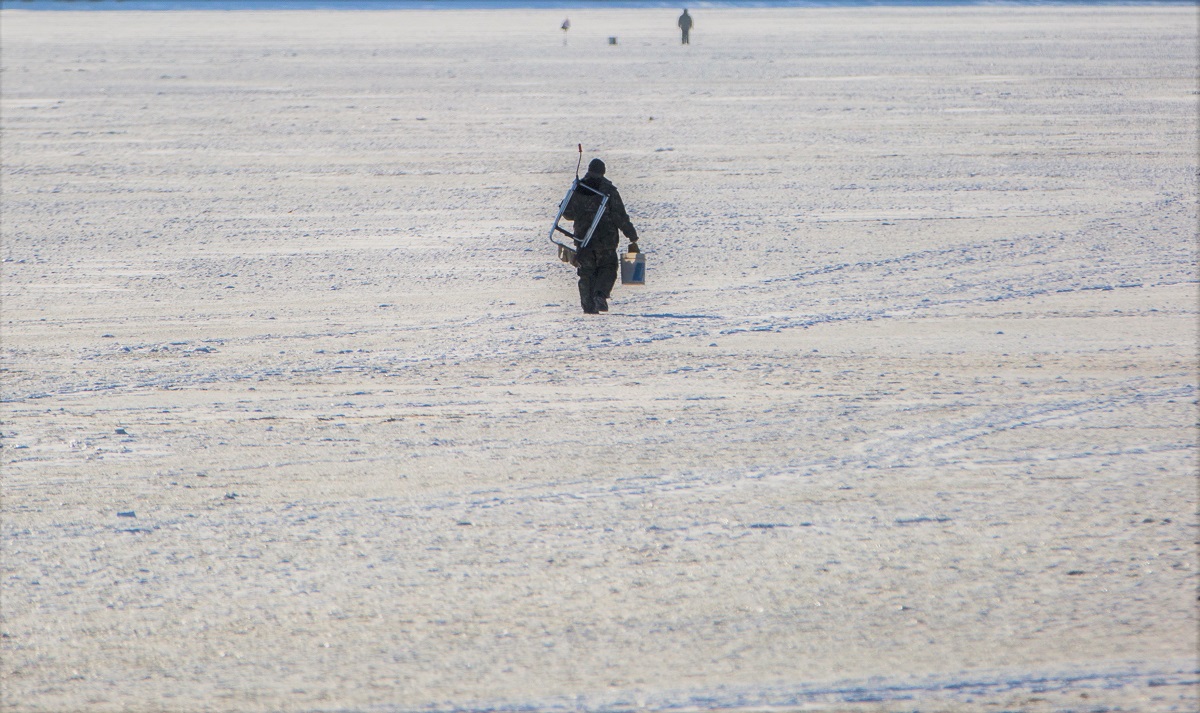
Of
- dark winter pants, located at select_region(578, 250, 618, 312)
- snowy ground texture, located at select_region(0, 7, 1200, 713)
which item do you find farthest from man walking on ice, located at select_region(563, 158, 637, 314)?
snowy ground texture, located at select_region(0, 7, 1200, 713)

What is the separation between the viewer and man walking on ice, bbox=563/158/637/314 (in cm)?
1073

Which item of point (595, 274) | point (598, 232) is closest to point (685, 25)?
point (598, 232)

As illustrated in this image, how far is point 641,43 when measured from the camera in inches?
2179

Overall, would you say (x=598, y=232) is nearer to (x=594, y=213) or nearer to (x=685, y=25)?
(x=594, y=213)

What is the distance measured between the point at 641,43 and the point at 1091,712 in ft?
172

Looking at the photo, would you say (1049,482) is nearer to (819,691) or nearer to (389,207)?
(819,691)

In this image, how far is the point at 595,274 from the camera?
10773mm

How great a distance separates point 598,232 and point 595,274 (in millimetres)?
320

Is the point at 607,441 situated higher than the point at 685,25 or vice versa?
the point at 685,25

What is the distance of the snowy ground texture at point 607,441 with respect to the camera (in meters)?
4.92

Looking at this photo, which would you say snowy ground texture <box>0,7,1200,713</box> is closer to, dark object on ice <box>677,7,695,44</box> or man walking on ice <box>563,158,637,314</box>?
man walking on ice <box>563,158,637,314</box>

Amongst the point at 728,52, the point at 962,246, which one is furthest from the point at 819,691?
the point at 728,52

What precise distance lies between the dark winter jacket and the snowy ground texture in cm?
58

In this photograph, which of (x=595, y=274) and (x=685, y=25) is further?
(x=685, y=25)
